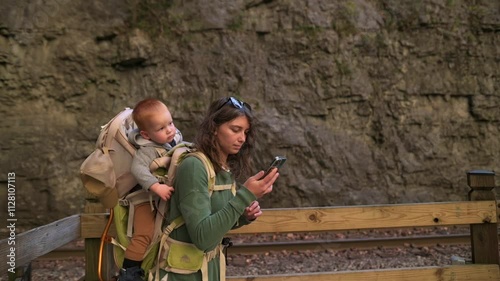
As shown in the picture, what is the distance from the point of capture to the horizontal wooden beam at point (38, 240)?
2737mm

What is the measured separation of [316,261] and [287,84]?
193 inches

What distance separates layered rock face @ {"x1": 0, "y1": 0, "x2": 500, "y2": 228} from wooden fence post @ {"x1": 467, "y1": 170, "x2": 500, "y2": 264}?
6302 mm

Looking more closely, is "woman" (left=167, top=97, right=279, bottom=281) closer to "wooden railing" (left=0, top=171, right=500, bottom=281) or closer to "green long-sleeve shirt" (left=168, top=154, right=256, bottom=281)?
"green long-sleeve shirt" (left=168, top=154, right=256, bottom=281)

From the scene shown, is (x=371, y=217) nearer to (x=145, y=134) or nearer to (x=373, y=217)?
(x=373, y=217)

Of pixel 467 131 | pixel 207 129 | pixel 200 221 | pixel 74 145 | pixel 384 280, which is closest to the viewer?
pixel 200 221

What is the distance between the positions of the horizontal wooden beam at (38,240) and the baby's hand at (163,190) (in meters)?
0.94

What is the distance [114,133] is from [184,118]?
8.19 m

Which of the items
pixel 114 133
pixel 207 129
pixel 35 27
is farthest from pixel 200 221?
pixel 35 27

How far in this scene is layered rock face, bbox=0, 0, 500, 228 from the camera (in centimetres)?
1043

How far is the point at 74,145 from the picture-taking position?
33.9 feet

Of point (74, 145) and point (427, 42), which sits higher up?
point (427, 42)

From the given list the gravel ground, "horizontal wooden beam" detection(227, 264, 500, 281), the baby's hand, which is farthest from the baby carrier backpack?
the gravel ground

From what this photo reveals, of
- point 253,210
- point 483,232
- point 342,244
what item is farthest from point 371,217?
point 342,244

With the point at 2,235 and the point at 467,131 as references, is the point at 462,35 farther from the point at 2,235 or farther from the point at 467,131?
the point at 2,235
